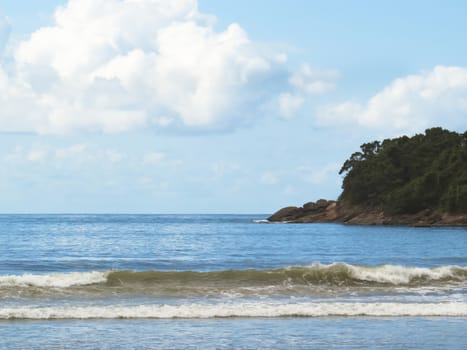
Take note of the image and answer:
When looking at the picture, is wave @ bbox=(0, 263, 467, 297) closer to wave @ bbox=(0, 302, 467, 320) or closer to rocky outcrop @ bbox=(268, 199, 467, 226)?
wave @ bbox=(0, 302, 467, 320)

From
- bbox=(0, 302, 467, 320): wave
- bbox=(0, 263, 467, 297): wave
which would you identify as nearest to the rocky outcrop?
bbox=(0, 263, 467, 297): wave

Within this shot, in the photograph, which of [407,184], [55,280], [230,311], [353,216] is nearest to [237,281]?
[55,280]

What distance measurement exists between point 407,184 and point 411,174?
7.95m

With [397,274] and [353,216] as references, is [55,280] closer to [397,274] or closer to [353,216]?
[397,274]

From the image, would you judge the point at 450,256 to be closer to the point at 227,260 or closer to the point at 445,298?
the point at 227,260

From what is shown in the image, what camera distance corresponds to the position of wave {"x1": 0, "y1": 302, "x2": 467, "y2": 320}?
19.2 metres

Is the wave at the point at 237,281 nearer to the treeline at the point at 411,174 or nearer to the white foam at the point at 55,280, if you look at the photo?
the white foam at the point at 55,280

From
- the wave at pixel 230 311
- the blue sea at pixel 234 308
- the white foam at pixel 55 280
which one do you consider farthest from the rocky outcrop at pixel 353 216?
the wave at pixel 230 311

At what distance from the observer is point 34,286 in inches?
971

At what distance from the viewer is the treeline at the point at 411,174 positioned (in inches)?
4227

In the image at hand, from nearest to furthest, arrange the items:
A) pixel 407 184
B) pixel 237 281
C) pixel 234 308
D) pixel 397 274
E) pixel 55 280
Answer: pixel 234 308, pixel 55 280, pixel 237 281, pixel 397 274, pixel 407 184

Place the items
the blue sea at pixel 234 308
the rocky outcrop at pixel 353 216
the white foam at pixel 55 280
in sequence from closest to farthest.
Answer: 1. the blue sea at pixel 234 308
2. the white foam at pixel 55 280
3. the rocky outcrop at pixel 353 216

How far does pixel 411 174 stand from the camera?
11950cm

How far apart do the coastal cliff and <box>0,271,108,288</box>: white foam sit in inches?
3210
